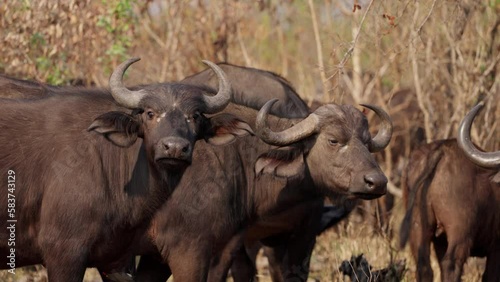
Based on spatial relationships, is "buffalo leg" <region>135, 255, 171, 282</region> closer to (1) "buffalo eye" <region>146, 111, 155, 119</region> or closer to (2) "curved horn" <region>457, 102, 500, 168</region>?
(1) "buffalo eye" <region>146, 111, 155, 119</region>

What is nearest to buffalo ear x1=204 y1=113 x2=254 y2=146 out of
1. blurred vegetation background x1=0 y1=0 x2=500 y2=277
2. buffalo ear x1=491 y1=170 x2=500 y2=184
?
blurred vegetation background x1=0 y1=0 x2=500 y2=277

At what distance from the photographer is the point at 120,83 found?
23.9 feet

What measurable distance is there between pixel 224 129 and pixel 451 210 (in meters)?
2.41

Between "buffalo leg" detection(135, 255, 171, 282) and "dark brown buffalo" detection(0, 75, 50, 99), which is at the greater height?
"dark brown buffalo" detection(0, 75, 50, 99)

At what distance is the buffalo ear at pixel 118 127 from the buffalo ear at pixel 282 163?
50.0 inches

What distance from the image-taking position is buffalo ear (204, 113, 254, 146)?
7.48m

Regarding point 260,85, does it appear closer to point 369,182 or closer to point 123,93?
point 369,182

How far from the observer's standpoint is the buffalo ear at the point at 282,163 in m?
8.17

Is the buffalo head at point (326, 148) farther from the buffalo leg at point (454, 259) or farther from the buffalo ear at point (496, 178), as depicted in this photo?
the buffalo leg at point (454, 259)

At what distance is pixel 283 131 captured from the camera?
26.9 ft

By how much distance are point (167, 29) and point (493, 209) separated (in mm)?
6062

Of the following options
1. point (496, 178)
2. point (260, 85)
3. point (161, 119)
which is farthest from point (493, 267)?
point (161, 119)

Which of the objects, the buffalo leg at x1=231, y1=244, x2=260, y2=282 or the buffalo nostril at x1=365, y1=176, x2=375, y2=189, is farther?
the buffalo leg at x1=231, y1=244, x2=260, y2=282

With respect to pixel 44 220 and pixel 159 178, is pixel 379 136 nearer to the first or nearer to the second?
pixel 159 178
